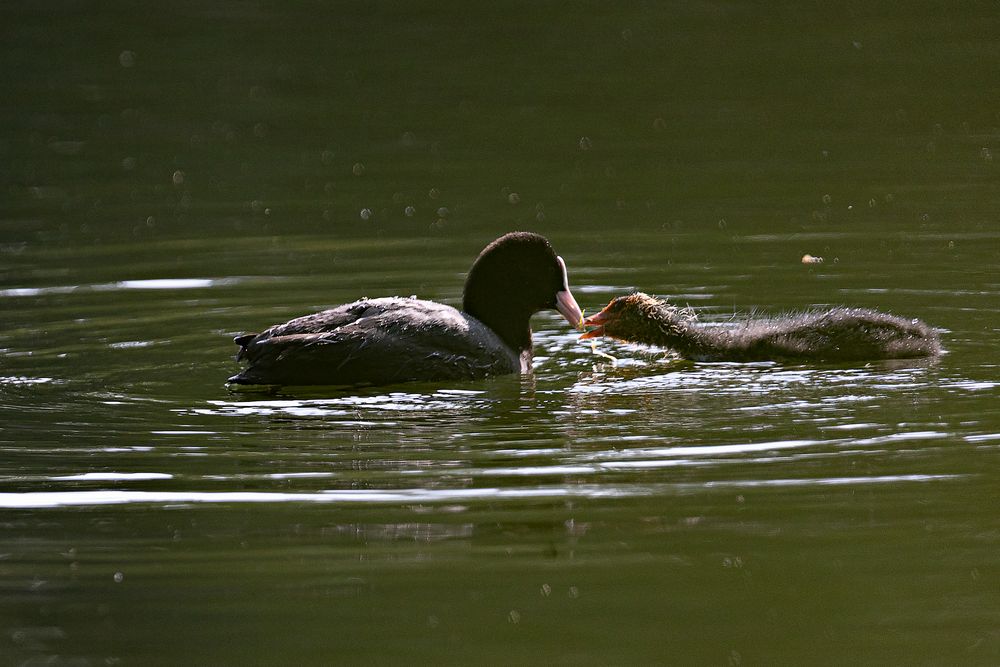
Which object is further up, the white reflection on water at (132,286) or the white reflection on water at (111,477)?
the white reflection on water at (132,286)

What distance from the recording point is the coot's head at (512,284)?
9086 millimetres

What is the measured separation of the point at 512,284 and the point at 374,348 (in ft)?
4.11

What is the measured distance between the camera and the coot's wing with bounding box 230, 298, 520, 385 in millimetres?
8102

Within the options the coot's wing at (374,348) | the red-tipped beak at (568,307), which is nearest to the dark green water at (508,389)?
the coot's wing at (374,348)

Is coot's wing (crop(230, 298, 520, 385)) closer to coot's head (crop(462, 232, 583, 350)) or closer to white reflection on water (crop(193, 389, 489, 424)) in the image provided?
white reflection on water (crop(193, 389, 489, 424))

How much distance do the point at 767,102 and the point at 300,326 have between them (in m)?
11.8

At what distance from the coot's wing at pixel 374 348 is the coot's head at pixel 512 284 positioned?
1.44 feet

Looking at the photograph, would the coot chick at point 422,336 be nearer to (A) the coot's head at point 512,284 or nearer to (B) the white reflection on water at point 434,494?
(A) the coot's head at point 512,284

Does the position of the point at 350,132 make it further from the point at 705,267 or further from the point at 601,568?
the point at 601,568

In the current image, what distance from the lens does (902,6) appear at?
81.0 feet

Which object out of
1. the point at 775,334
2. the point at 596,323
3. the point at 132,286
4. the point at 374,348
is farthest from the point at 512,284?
the point at 132,286

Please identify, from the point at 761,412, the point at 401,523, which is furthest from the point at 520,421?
the point at 401,523

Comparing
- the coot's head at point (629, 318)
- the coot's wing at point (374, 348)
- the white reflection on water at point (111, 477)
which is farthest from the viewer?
the coot's head at point (629, 318)

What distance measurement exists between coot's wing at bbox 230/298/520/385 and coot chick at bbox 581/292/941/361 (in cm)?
102
